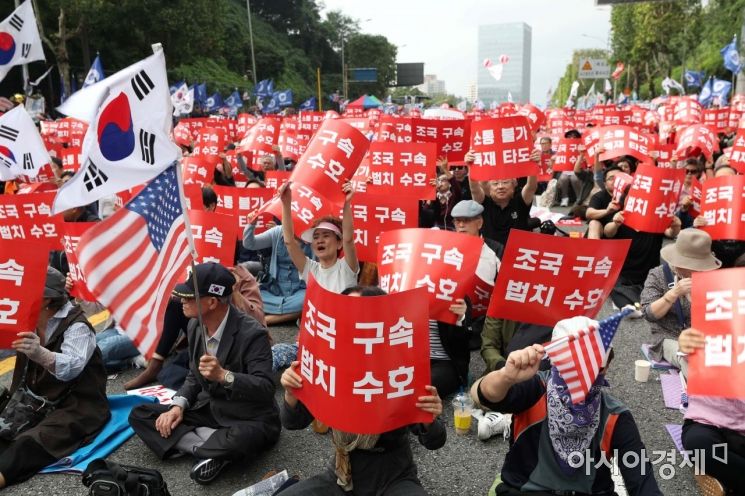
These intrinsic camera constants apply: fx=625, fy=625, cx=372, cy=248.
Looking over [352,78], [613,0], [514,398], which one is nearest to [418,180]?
[514,398]

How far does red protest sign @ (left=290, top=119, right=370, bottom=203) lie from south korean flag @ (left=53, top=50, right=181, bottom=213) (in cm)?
263

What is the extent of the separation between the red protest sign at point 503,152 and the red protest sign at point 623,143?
2.68 metres

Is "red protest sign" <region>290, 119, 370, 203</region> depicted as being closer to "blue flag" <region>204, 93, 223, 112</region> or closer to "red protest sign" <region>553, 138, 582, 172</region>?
"red protest sign" <region>553, 138, 582, 172</region>

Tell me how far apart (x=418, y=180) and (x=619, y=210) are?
2.28 meters

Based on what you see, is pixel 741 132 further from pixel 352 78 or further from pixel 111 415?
pixel 352 78

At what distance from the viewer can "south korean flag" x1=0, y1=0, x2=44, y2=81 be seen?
932cm

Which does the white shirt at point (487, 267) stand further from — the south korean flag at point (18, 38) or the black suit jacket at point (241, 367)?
the south korean flag at point (18, 38)

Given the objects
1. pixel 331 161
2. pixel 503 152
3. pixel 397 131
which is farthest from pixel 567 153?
pixel 331 161

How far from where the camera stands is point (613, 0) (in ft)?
74.6

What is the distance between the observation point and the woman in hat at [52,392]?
12.9 ft

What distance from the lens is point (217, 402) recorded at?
13.4 ft

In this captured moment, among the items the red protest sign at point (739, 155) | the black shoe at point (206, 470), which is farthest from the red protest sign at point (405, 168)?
the red protest sign at point (739, 155)

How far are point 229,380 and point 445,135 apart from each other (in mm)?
5356

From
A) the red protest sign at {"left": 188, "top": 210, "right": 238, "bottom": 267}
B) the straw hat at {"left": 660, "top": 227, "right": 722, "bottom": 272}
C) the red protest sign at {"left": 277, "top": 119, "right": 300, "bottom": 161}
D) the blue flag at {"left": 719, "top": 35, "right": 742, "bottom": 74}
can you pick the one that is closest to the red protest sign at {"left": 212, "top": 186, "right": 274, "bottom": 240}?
the red protest sign at {"left": 188, "top": 210, "right": 238, "bottom": 267}
